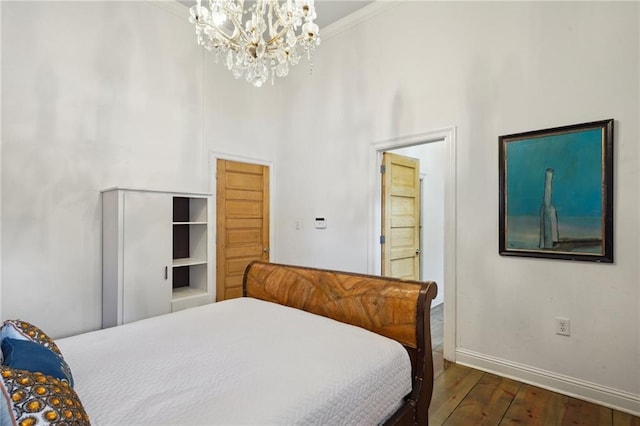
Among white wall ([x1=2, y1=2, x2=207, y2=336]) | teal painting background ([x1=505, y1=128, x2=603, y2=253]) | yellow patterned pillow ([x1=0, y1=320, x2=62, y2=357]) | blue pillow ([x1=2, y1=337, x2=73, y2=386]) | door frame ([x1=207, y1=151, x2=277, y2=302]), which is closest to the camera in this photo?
blue pillow ([x1=2, y1=337, x2=73, y2=386])

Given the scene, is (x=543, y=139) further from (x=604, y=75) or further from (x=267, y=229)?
(x=267, y=229)

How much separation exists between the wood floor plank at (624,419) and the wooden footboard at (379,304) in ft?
4.58

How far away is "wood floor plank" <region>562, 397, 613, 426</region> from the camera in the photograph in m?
2.04

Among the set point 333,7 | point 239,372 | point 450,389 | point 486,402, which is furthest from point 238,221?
point 486,402

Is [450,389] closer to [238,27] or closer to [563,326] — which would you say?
[563,326]

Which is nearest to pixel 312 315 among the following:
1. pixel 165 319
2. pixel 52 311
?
pixel 165 319

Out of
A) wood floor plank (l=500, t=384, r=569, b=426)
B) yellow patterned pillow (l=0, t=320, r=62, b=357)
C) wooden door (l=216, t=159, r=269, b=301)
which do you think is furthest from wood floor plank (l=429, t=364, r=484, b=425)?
wooden door (l=216, t=159, r=269, b=301)

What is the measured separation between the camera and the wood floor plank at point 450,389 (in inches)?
83.9

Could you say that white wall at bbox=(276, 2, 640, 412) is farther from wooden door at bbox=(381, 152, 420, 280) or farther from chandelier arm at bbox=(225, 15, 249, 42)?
chandelier arm at bbox=(225, 15, 249, 42)

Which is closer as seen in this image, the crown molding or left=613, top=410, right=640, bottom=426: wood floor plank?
left=613, top=410, right=640, bottom=426: wood floor plank

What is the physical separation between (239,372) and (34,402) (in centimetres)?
62

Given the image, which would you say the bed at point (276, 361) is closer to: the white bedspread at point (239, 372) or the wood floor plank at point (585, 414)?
the white bedspread at point (239, 372)

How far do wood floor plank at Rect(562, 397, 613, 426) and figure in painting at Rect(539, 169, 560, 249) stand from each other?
3.51 ft

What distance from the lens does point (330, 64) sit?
12.9ft
